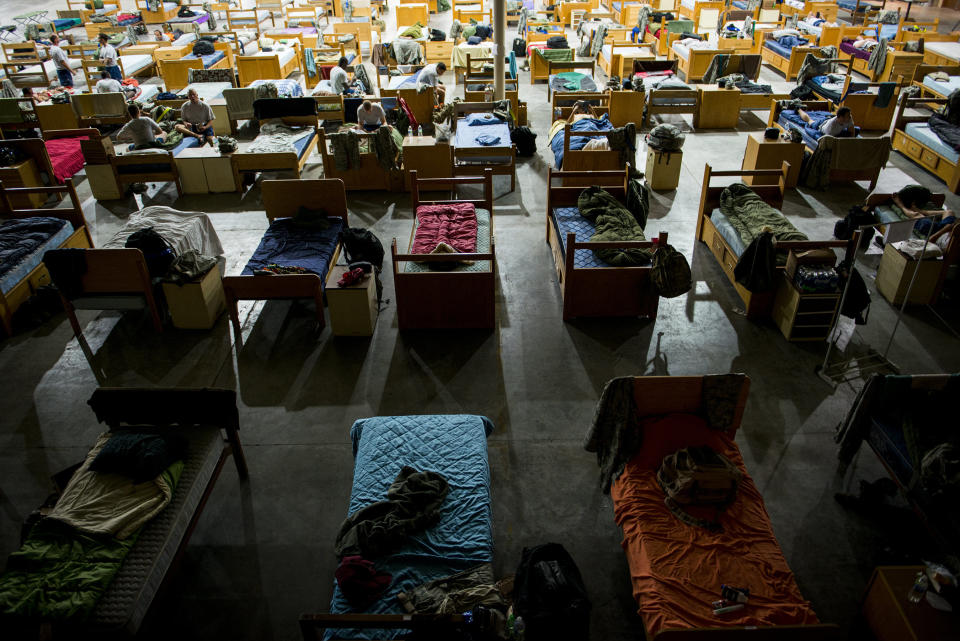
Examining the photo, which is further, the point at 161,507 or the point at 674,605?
the point at 161,507

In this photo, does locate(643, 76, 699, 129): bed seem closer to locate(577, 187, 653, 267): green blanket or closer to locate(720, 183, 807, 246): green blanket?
locate(720, 183, 807, 246): green blanket

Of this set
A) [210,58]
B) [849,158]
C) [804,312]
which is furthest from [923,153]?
[210,58]

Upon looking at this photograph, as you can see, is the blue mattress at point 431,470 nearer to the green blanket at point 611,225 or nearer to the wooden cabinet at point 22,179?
the green blanket at point 611,225

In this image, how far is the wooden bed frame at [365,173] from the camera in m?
10.1

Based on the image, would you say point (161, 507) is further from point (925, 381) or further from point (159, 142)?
point (159, 142)

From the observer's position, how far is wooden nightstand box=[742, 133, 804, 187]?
982cm

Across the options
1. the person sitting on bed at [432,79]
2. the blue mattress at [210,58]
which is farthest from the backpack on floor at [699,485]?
the blue mattress at [210,58]

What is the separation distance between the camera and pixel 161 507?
13.6ft

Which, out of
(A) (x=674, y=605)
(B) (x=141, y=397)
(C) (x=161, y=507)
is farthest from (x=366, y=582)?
(B) (x=141, y=397)

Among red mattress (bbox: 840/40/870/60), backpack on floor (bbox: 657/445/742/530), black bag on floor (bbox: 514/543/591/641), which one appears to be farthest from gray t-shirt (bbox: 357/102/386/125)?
red mattress (bbox: 840/40/870/60)

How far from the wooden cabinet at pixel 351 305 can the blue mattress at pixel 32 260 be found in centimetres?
351

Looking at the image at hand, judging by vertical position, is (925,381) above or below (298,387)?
above

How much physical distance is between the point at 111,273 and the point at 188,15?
61.0 ft

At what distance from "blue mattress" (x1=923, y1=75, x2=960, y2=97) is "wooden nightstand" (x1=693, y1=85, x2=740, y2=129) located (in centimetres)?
351
